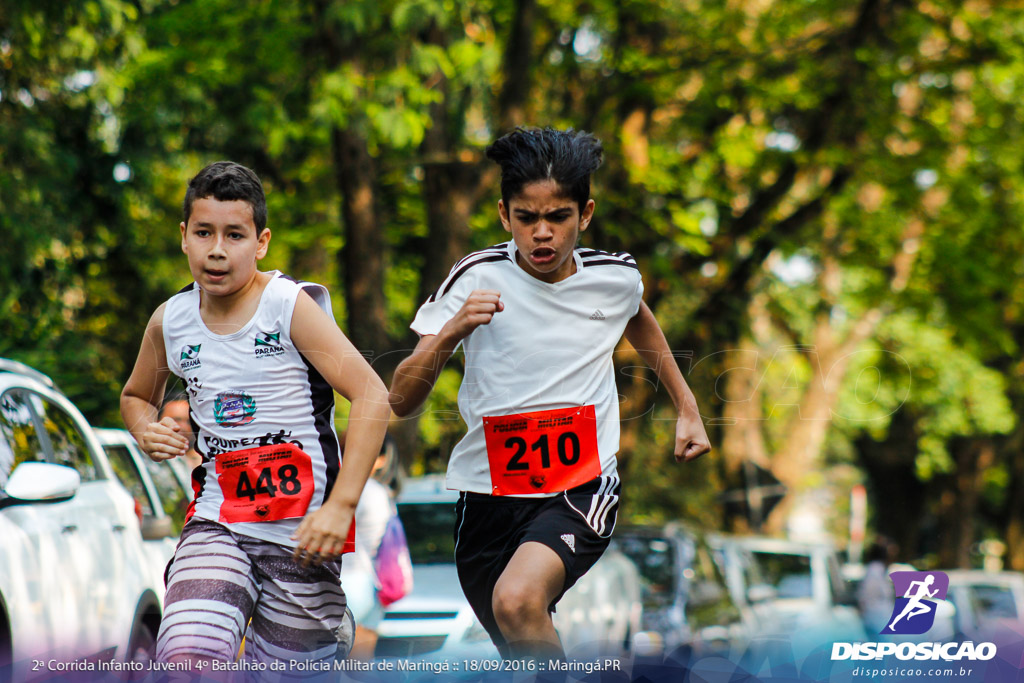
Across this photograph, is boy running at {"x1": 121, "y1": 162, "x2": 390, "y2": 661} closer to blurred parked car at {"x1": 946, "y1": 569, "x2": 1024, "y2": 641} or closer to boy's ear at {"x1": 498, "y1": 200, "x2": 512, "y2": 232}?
boy's ear at {"x1": 498, "y1": 200, "x2": 512, "y2": 232}

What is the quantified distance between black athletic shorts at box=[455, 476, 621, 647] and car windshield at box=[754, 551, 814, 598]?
440 inches

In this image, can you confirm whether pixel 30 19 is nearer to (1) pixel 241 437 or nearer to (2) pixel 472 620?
(2) pixel 472 620

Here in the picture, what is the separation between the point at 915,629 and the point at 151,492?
364 centimetres

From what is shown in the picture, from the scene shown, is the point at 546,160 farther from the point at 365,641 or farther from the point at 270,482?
the point at 365,641

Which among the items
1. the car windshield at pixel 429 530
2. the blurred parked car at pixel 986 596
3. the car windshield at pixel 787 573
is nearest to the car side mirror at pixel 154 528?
the car windshield at pixel 429 530

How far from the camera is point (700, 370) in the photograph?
1082 cm

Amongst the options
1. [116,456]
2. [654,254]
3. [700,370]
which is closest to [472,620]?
[116,456]

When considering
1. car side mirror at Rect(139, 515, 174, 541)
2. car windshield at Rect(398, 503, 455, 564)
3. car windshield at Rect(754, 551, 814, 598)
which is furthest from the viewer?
car windshield at Rect(754, 551, 814, 598)

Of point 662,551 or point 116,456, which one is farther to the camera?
point 662,551

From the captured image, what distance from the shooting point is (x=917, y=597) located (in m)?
3.78

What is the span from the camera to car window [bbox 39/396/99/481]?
4591 mm

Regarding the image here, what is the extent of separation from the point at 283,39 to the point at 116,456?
20.8 feet

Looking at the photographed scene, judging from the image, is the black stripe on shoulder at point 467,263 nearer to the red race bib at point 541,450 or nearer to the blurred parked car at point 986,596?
the red race bib at point 541,450

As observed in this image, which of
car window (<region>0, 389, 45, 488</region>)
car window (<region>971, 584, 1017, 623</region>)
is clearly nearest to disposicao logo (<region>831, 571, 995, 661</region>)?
car window (<region>0, 389, 45, 488</region>)
